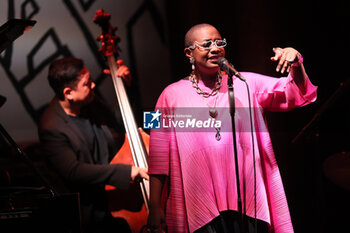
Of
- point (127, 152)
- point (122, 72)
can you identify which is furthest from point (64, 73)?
point (127, 152)

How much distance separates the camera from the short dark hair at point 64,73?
2486mm

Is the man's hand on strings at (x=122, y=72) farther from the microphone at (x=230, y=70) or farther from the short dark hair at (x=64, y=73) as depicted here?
the microphone at (x=230, y=70)

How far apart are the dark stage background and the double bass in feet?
0.64

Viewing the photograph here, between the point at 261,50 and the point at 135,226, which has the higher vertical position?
the point at 261,50

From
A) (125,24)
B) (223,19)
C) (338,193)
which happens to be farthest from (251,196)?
(125,24)

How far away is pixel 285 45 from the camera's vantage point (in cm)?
252

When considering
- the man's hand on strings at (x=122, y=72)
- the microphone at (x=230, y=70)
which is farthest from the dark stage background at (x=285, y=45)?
the microphone at (x=230, y=70)

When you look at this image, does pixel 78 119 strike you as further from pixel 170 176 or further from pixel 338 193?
pixel 338 193

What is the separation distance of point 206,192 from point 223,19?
1.14 m

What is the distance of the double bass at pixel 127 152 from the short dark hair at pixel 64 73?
191 mm

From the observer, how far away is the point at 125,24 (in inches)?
105

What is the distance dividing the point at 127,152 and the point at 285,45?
1.15 metres

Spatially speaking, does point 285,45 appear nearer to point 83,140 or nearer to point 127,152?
point 127,152

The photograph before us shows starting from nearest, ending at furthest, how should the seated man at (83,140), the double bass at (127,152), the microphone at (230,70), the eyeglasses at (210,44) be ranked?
the microphone at (230,70), the eyeglasses at (210,44), the double bass at (127,152), the seated man at (83,140)
